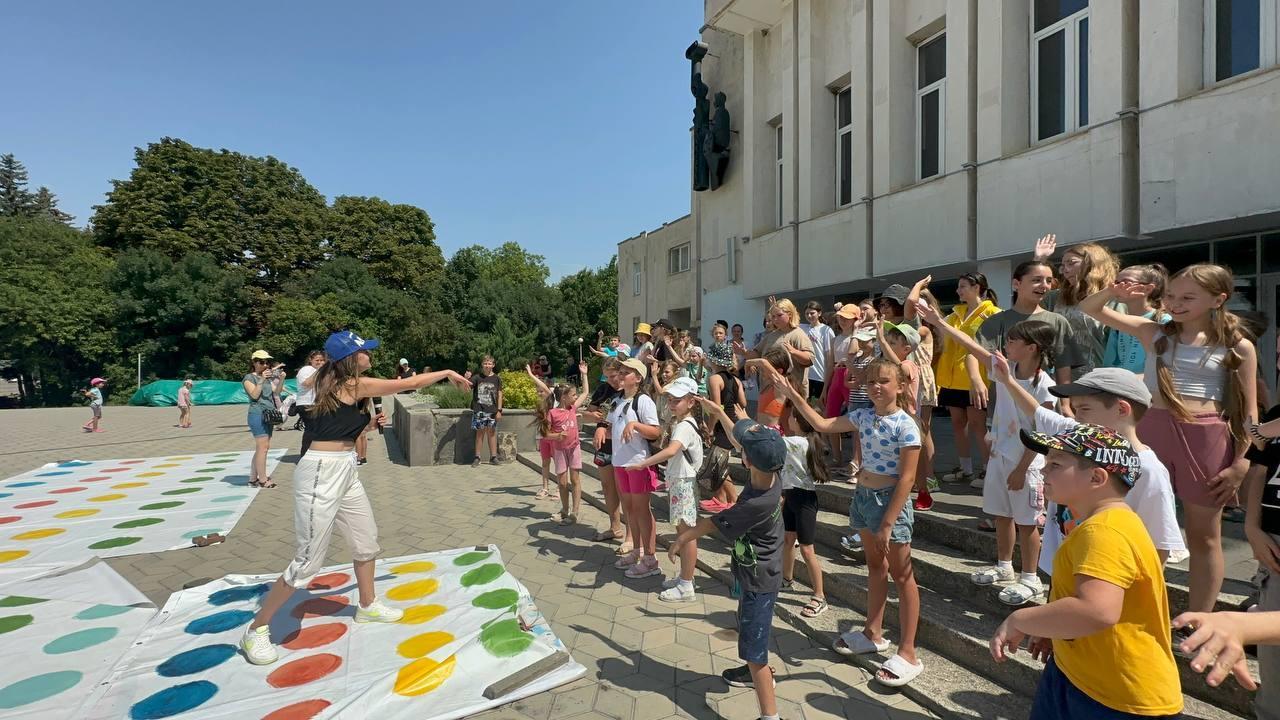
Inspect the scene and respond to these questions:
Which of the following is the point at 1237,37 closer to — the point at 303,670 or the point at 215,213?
the point at 303,670

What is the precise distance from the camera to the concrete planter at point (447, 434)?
35.4 ft

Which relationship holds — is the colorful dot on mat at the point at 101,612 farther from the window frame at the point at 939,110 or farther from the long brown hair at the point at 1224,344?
the window frame at the point at 939,110

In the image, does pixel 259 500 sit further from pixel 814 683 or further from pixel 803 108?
pixel 803 108

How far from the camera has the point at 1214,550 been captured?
9.00 ft

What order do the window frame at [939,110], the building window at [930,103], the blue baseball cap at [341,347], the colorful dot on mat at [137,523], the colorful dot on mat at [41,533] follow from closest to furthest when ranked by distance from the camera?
the blue baseball cap at [341,347] → the colorful dot on mat at [41,533] → the colorful dot on mat at [137,523] → the window frame at [939,110] → the building window at [930,103]

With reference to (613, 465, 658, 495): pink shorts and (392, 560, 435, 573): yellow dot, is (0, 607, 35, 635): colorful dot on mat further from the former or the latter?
(613, 465, 658, 495): pink shorts

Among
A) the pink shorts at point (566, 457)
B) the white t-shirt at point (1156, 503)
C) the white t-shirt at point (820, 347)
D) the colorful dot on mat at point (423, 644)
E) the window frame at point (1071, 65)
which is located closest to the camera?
the white t-shirt at point (1156, 503)

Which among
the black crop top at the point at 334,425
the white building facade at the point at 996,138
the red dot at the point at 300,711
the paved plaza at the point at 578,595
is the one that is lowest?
the paved plaza at the point at 578,595

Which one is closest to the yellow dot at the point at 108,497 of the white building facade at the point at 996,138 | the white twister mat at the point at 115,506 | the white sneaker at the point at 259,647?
the white twister mat at the point at 115,506

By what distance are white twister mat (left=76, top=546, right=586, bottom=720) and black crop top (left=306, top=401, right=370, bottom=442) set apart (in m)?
1.39

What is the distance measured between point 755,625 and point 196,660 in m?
3.53

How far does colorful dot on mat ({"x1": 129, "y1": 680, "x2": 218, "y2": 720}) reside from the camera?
3109mm

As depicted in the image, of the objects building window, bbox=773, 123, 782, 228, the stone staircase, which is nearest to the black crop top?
the stone staircase

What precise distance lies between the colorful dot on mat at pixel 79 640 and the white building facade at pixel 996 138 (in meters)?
10.7
